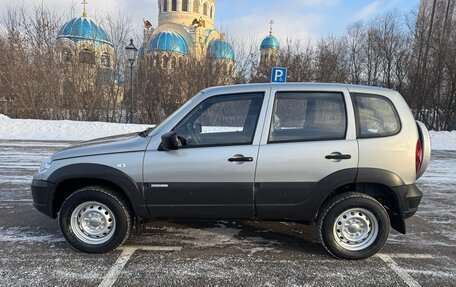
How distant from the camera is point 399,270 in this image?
3.76m

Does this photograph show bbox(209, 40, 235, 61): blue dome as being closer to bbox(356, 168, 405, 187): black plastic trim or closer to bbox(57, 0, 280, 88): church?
bbox(57, 0, 280, 88): church

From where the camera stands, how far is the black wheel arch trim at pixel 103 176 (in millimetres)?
3872

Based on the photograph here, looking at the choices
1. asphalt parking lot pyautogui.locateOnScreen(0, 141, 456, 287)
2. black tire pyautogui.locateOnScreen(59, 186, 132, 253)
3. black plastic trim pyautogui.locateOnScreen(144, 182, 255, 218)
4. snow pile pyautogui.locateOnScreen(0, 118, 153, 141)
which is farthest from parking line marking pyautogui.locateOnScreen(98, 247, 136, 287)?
snow pile pyautogui.locateOnScreen(0, 118, 153, 141)

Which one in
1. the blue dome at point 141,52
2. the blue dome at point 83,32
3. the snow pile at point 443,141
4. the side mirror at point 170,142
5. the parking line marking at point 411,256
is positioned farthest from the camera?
the blue dome at point 141,52

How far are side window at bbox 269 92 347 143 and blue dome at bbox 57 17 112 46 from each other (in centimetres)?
2249

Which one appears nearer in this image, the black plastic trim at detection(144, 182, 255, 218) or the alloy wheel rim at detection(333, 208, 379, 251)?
the black plastic trim at detection(144, 182, 255, 218)

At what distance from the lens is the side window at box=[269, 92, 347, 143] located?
389 cm

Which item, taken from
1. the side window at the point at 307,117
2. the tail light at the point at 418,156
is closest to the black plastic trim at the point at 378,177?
the tail light at the point at 418,156

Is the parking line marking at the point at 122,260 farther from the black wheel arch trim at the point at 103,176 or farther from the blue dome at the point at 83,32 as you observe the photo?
the blue dome at the point at 83,32

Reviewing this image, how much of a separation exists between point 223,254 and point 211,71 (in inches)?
860

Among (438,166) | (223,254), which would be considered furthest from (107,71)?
(223,254)

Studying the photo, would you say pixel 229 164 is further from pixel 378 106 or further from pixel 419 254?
pixel 419 254

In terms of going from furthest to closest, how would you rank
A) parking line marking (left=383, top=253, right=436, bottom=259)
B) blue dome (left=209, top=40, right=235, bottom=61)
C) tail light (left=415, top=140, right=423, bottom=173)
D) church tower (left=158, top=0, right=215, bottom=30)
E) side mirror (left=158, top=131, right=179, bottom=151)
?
church tower (left=158, top=0, right=215, bottom=30) → blue dome (left=209, top=40, right=235, bottom=61) → parking line marking (left=383, top=253, right=436, bottom=259) → tail light (left=415, top=140, right=423, bottom=173) → side mirror (left=158, top=131, right=179, bottom=151)

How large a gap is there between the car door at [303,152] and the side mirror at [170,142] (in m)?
0.91
